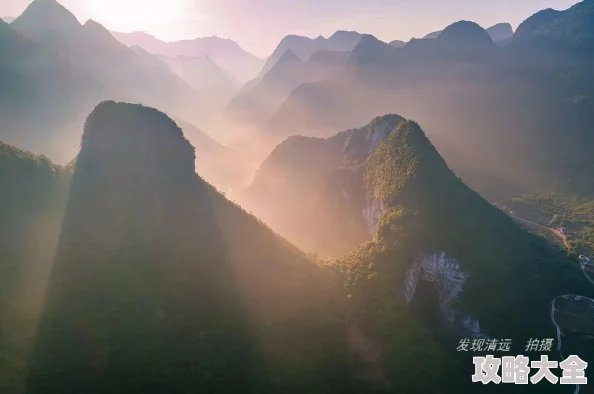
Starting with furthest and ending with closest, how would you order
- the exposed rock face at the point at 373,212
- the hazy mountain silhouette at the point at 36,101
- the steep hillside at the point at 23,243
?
the hazy mountain silhouette at the point at 36,101
the exposed rock face at the point at 373,212
the steep hillside at the point at 23,243

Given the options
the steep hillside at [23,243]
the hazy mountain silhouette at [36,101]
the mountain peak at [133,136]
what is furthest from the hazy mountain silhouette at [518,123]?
the hazy mountain silhouette at [36,101]

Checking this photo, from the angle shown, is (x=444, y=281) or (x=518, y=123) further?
(x=518, y=123)

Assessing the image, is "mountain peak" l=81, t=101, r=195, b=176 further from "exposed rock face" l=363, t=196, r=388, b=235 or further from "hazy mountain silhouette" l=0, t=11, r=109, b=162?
"hazy mountain silhouette" l=0, t=11, r=109, b=162

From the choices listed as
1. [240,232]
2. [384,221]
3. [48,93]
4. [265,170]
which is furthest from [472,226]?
[48,93]

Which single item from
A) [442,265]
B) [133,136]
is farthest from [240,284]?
[442,265]

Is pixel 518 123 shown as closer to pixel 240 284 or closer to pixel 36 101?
pixel 240 284

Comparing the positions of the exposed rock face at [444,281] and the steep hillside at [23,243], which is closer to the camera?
the steep hillside at [23,243]

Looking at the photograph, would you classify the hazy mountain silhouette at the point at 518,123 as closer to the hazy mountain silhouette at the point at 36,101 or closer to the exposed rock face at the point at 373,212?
the exposed rock face at the point at 373,212
